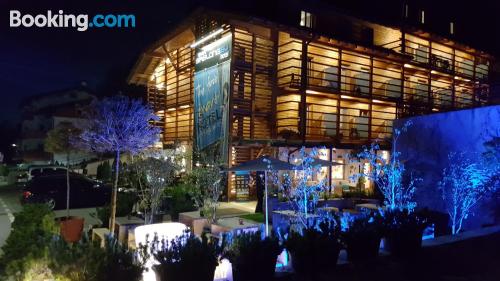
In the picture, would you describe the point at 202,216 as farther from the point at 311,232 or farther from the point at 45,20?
the point at 45,20

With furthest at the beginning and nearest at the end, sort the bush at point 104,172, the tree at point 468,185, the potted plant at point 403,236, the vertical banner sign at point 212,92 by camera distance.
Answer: the bush at point 104,172, the vertical banner sign at point 212,92, the tree at point 468,185, the potted plant at point 403,236

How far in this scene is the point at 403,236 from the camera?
7273 millimetres

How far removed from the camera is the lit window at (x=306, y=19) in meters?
22.0

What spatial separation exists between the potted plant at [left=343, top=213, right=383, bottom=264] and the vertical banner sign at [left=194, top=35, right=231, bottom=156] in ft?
36.0

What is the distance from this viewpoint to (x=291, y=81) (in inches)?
771

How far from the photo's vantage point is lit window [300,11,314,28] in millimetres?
21953

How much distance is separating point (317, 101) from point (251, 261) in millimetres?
18240

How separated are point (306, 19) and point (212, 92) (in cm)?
726

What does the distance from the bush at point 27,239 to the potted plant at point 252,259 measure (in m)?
2.74

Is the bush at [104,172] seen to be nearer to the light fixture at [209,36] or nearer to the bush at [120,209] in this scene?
the light fixture at [209,36]

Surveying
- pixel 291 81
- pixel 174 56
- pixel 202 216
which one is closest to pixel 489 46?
pixel 291 81

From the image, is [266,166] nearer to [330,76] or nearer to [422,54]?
[330,76]

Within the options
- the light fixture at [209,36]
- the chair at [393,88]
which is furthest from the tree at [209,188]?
the chair at [393,88]

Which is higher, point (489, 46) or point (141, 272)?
point (489, 46)
